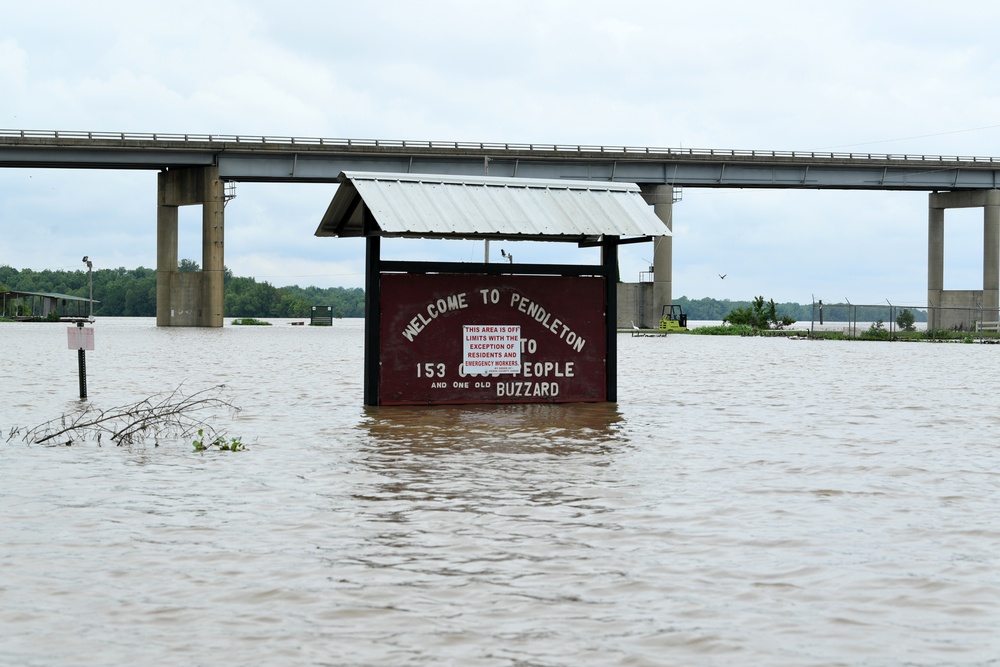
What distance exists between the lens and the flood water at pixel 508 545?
5.52m

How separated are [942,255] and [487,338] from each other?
88.2 metres

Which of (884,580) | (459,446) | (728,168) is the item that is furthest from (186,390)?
(728,168)

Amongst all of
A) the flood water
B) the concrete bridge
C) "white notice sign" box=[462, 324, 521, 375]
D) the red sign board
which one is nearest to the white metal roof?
the red sign board

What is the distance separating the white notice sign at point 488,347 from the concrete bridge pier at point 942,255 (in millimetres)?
82397

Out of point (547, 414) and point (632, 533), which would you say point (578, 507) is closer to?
point (632, 533)

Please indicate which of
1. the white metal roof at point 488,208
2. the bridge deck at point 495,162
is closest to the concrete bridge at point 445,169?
the bridge deck at point 495,162

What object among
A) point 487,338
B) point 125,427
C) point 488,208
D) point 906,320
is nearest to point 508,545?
point 125,427

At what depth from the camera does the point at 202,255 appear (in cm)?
8575

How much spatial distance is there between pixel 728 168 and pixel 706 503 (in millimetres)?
83176

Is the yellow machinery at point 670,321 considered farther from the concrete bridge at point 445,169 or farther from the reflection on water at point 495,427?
the reflection on water at point 495,427

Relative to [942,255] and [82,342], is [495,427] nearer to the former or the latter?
[82,342]

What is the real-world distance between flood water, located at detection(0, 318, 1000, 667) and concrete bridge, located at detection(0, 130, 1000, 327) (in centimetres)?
6338

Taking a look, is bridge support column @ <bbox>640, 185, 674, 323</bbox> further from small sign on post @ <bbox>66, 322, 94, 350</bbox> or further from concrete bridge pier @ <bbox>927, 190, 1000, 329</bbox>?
small sign on post @ <bbox>66, 322, 94, 350</bbox>

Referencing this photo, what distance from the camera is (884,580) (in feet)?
22.1
